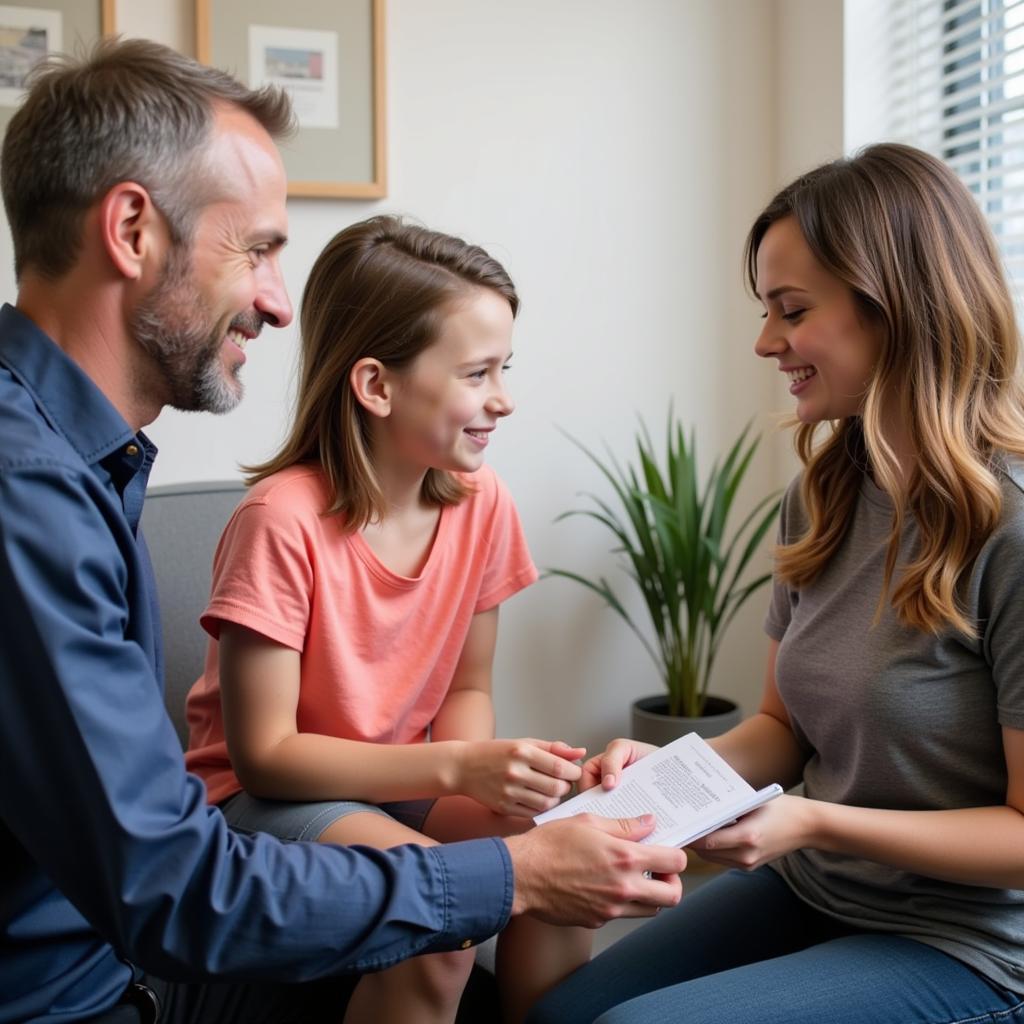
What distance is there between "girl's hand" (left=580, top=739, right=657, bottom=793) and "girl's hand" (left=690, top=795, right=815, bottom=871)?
0.13 metres

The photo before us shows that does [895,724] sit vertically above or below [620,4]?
below

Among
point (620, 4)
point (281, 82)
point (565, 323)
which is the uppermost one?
point (620, 4)

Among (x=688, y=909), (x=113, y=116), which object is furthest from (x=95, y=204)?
(x=688, y=909)

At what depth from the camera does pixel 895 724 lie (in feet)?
4.09

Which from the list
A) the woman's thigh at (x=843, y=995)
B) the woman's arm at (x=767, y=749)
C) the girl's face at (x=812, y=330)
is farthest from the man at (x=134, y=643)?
the girl's face at (x=812, y=330)

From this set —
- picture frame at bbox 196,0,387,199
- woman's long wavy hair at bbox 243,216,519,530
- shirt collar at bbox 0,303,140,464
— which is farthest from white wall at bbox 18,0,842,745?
shirt collar at bbox 0,303,140,464

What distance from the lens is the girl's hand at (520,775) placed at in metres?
1.29

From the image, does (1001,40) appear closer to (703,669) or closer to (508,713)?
(703,669)

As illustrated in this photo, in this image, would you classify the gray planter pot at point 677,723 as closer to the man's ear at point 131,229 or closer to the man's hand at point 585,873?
the man's hand at point 585,873

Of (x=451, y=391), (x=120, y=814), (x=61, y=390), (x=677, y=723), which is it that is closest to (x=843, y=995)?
(x=120, y=814)

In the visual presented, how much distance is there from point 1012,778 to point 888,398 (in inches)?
18.0

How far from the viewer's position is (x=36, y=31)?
7.13 ft

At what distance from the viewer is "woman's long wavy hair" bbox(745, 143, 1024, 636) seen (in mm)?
1255

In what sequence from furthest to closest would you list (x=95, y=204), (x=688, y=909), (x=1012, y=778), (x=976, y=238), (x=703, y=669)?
(x=703, y=669), (x=688, y=909), (x=976, y=238), (x=1012, y=778), (x=95, y=204)
